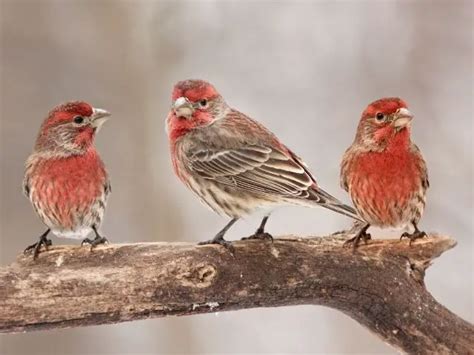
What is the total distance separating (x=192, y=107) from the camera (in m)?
5.37

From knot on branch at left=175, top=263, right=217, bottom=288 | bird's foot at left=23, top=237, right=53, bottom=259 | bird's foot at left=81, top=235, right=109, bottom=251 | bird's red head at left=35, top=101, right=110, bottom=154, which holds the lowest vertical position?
bird's foot at left=23, top=237, right=53, bottom=259

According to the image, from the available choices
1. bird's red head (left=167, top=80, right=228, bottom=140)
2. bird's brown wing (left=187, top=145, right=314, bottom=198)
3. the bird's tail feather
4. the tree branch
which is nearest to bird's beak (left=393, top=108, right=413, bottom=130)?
the bird's tail feather

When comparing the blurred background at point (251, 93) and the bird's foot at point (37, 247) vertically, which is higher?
the blurred background at point (251, 93)

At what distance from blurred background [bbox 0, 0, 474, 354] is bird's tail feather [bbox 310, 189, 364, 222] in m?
3.46

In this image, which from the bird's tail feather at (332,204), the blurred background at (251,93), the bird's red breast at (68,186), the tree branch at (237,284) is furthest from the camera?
the blurred background at (251,93)

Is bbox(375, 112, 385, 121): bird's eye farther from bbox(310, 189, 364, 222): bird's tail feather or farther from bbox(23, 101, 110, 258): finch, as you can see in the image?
bbox(23, 101, 110, 258): finch

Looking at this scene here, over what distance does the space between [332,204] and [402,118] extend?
0.59m

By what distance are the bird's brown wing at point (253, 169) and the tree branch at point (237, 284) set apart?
317 mm

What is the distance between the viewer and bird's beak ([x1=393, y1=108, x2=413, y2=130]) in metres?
4.85

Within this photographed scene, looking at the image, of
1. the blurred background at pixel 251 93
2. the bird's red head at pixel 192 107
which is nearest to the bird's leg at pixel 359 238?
the bird's red head at pixel 192 107

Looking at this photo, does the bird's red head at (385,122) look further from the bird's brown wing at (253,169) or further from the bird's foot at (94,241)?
the bird's foot at (94,241)

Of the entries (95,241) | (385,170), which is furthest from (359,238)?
(95,241)

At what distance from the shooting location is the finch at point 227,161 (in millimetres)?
5277

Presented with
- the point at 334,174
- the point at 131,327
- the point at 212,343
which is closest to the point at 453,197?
the point at 334,174
